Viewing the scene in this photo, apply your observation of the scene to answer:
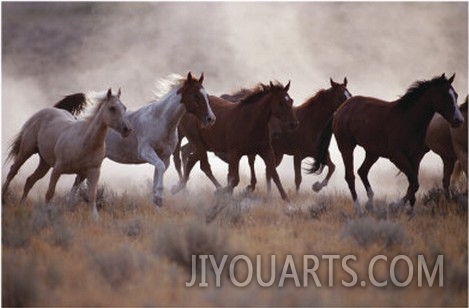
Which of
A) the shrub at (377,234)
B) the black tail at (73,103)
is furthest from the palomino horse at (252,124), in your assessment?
the shrub at (377,234)

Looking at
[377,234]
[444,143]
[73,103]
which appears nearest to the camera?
[377,234]

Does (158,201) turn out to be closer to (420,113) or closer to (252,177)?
(252,177)

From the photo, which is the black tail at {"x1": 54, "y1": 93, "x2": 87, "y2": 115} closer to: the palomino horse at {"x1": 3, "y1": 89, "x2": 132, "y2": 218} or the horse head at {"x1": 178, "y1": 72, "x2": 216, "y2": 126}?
the palomino horse at {"x1": 3, "y1": 89, "x2": 132, "y2": 218}

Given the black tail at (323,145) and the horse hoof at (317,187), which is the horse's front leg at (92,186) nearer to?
the black tail at (323,145)

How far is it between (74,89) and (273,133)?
134 inches

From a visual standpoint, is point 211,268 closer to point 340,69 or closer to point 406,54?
point 406,54

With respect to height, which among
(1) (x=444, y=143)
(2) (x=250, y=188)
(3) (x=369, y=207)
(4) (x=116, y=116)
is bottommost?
(3) (x=369, y=207)

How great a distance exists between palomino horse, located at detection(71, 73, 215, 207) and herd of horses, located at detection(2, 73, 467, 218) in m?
0.01

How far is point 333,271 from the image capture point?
22.6 ft

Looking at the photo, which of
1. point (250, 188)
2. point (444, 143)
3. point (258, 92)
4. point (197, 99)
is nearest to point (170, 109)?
point (197, 99)

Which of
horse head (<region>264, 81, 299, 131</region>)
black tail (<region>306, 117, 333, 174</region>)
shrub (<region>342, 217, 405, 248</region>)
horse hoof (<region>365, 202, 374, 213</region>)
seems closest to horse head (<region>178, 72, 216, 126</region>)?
horse head (<region>264, 81, 299, 131</region>)

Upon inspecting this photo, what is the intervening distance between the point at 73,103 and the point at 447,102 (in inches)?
215

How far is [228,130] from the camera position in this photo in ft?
38.2

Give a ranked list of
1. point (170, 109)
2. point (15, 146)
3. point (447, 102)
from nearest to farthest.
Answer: point (447, 102)
point (15, 146)
point (170, 109)
